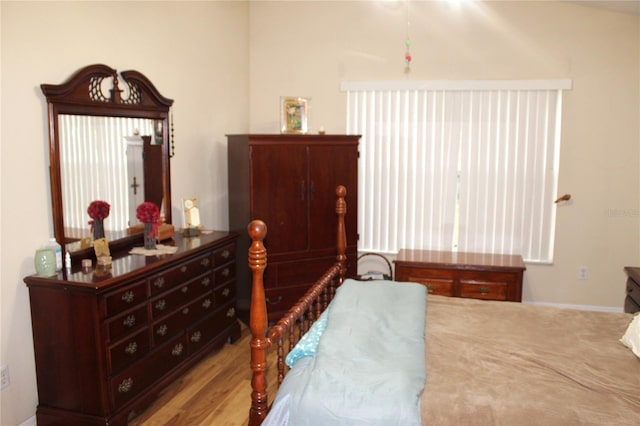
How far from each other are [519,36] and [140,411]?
12.6 feet

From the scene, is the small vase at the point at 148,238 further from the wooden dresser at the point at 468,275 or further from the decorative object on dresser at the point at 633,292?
the decorative object on dresser at the point at 633,292

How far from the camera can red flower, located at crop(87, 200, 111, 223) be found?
2906 millimetres

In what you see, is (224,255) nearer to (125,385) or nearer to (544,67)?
(125,385)

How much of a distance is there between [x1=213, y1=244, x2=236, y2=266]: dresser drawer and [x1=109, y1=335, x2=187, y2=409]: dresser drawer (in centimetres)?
57

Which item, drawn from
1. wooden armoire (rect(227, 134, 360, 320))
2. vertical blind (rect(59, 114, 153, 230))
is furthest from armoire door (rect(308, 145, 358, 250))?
vertical blind (rect(59, 114, 153, 230))

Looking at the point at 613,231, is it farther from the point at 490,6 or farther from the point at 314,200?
the point at 314,200

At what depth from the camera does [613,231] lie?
430cm

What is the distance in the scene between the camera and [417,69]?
4.46 m

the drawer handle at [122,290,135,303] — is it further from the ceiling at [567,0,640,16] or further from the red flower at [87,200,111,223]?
the ceiling at [567,0,640,16]

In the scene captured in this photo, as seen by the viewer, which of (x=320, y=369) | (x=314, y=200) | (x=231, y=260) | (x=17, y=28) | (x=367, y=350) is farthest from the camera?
(x=314, y=200)

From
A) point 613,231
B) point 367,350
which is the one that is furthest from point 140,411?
point 613,231

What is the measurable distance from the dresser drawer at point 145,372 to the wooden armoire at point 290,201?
1.06 metres

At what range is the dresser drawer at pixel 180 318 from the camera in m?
2.95

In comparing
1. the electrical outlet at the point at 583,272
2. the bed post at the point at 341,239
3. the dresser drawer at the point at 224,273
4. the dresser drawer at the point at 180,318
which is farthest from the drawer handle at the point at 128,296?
the electrical outlet at the point at 583,272
